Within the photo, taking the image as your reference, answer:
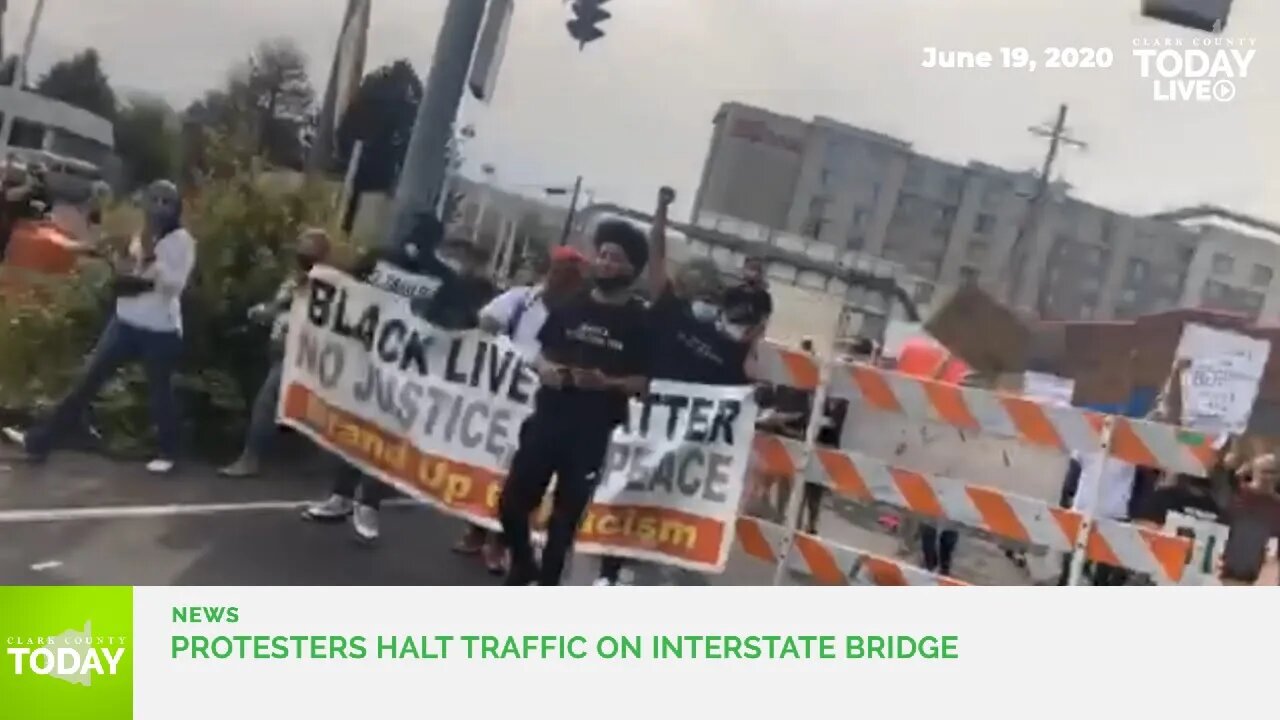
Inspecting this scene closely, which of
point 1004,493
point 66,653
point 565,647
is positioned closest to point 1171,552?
point 1004,493

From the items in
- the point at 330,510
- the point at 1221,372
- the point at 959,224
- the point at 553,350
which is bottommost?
the point at 330,510

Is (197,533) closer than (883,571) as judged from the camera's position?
Yes

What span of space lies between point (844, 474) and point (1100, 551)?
59 centimetres

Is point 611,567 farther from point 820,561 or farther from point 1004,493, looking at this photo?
point 1004,493

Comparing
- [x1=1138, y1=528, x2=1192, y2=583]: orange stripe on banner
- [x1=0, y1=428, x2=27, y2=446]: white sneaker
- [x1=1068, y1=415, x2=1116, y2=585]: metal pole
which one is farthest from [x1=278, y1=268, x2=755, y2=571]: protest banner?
[x1=1138, y1=528, x2=1192, y2=583]: orange stripe on banner

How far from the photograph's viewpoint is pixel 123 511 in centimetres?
309

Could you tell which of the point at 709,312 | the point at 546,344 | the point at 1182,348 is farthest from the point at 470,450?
the point at 1182,348

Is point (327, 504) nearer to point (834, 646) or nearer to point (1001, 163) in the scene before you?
point (834, 646)

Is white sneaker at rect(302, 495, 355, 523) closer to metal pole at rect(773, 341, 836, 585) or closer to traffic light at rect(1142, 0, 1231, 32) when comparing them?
metal pole at rect(773, 341, 836, 585)

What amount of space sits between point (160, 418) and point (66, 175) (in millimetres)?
527

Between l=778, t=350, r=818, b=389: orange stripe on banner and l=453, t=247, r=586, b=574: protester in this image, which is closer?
l=453, t=247, r=586, b=574: protester

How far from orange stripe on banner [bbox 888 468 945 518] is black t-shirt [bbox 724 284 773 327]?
1.81 ft

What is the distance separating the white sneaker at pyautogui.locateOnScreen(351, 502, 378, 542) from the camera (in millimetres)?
3158

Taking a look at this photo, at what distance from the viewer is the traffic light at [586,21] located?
3.07m
